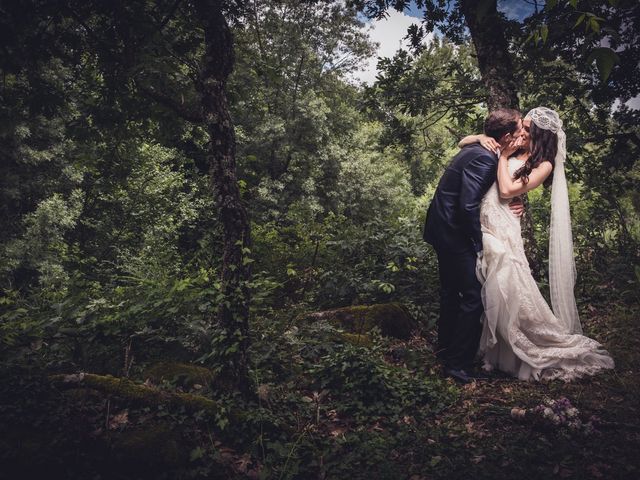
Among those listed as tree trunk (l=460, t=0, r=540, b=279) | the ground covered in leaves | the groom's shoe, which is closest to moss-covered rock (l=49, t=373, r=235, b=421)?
the ground covered in leaves

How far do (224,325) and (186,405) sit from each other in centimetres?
64

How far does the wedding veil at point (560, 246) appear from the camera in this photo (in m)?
4.16

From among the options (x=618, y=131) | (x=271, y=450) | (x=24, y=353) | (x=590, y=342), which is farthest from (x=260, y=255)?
(x=618, y=131)

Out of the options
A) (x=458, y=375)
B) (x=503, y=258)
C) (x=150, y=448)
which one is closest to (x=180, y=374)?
(x=150, y=448)

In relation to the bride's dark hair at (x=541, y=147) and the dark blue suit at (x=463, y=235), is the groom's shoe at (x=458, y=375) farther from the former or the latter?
the bride's dark hair at (x=541, y=147)

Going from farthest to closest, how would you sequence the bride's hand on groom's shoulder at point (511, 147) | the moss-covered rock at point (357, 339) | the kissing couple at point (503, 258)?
the moss-covered rock at point (357, 339) → the bride's hand on groom's shoulder at point (511, 147) → the kissing couple at point (503, 258)

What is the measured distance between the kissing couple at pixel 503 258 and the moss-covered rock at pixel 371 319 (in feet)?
3.07

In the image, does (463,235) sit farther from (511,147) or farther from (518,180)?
(511,147)

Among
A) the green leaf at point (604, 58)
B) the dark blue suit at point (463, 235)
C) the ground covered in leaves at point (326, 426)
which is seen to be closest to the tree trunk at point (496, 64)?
the dark blue suit at point (463, 235)

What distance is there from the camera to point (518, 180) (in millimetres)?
4121

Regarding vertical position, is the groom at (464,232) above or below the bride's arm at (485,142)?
below

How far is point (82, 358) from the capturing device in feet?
12.5

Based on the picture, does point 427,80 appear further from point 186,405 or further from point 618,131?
point 186,405

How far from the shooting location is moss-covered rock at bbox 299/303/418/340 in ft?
16.8
